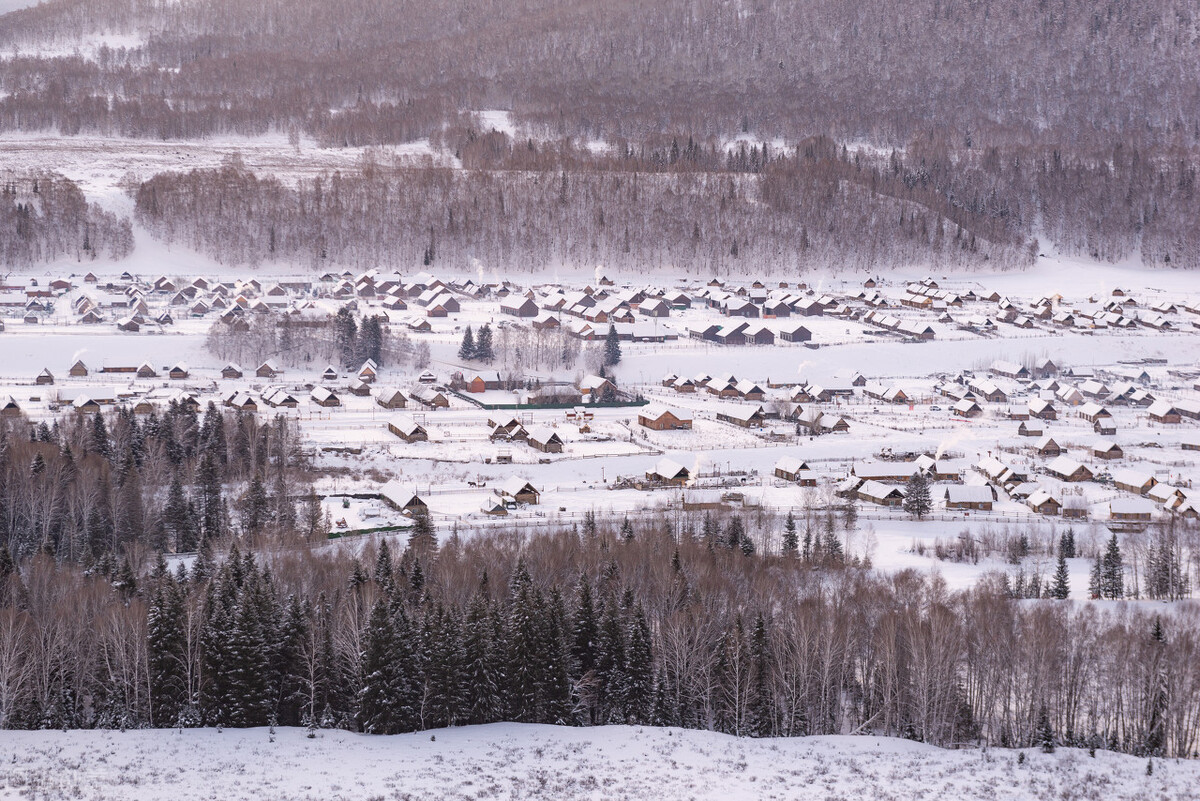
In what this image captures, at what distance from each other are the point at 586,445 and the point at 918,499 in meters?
11.1

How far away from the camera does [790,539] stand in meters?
30.0

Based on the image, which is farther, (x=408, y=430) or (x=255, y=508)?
(x=408, y=430)

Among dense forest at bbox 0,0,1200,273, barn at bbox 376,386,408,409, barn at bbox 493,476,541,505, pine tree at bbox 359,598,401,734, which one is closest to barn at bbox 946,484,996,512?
barn at bbox 493,476,541,505

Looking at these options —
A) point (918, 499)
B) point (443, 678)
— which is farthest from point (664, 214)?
point (443, 678)

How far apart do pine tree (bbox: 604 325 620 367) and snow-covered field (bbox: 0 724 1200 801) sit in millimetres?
34246

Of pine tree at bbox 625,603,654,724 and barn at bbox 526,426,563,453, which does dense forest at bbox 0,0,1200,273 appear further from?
pine tree at bbox 625,603,654,724

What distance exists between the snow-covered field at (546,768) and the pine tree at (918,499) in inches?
564

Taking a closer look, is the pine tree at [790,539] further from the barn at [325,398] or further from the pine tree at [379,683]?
the barn at [325,398]

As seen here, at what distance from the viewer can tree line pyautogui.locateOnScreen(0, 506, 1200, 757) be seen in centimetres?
2064

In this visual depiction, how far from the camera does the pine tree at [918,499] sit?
34188 mm

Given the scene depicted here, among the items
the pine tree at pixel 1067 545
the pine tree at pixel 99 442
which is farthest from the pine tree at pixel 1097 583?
the pine tree at pixel 99 442

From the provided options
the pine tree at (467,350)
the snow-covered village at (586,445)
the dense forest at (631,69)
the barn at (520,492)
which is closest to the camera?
the snow-covered village at (586,445)

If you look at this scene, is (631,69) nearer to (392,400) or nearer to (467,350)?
(467,350)

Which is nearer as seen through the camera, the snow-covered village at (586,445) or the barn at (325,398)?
the snow-covered village at (586,445)
